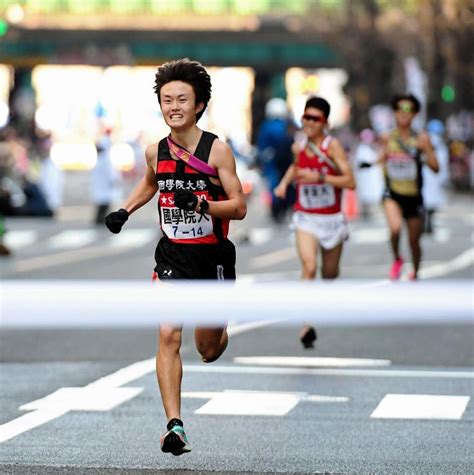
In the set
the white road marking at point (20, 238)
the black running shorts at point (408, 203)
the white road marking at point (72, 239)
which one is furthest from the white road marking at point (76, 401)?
the white road marking at point (20, 238)

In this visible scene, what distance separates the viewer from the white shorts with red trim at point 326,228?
14.2 metres

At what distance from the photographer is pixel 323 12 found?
93.0 meters

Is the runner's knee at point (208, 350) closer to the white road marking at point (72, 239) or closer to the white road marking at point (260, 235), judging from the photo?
the white road marking at point (72, 239)

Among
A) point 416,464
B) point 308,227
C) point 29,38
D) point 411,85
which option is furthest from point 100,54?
point 416,464

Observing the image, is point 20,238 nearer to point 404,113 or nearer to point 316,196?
point 404,113

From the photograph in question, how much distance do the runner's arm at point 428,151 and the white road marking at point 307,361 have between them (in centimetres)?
415

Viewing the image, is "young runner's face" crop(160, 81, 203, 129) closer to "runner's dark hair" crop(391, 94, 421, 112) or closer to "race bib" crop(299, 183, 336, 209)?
"race bib" crop(299, 183, 336, 209)

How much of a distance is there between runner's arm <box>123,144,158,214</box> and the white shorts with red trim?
17.8 ft

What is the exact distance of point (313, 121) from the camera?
14.0 meters

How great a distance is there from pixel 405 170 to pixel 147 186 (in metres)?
9.01

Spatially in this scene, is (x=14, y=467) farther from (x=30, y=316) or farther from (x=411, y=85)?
(x=411, y=85)

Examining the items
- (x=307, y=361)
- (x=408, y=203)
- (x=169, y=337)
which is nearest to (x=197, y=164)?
(x=169, y=337)

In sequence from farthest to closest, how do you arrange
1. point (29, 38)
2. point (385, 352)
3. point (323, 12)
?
1. point (29, 38)
2. point (323, 12)
3. point (385, 352)

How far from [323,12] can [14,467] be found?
281ft
